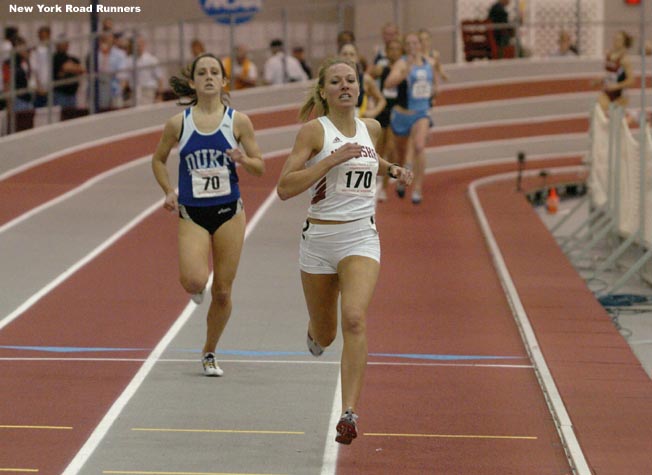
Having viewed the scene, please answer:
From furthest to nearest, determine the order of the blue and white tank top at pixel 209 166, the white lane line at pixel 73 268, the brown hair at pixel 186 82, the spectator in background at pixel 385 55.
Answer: the spectator in background at pixel 385 55 < the white lane line at pixel 73 268 < the brown hair at pixel 186 82 < the blue and white tank top at pixel 209 166

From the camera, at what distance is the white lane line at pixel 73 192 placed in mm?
17547

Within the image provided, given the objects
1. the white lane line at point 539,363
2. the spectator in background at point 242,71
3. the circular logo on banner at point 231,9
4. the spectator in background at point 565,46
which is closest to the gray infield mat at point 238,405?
the white lane line at point 539,363

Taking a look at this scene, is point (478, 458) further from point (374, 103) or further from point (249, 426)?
point (374, 103)

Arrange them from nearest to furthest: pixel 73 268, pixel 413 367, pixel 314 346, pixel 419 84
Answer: pixel 314 346 → pixel 413 367 → pixel 73 268 → pixel 419 84

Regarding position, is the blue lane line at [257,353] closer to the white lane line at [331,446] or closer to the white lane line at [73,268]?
the white lane line at [73,268]

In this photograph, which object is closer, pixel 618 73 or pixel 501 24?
pixel 618 73

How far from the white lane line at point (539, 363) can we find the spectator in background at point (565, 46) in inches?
474

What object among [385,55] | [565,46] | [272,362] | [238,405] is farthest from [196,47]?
[238,405]

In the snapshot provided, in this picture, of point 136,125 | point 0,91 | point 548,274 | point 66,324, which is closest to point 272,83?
point 136,125

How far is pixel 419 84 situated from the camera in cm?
1917

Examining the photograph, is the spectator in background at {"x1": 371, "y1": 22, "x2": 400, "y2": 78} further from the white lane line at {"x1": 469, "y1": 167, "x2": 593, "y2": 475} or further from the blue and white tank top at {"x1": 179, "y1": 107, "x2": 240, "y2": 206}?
the blue and white tank top at {"x1": 179, "y1": 107, "x2": 240, "y2": 206}

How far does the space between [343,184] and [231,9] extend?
20.5 meters

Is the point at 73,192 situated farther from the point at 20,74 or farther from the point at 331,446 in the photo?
the point at 331,446

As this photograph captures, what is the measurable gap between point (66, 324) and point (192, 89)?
2802 mm
